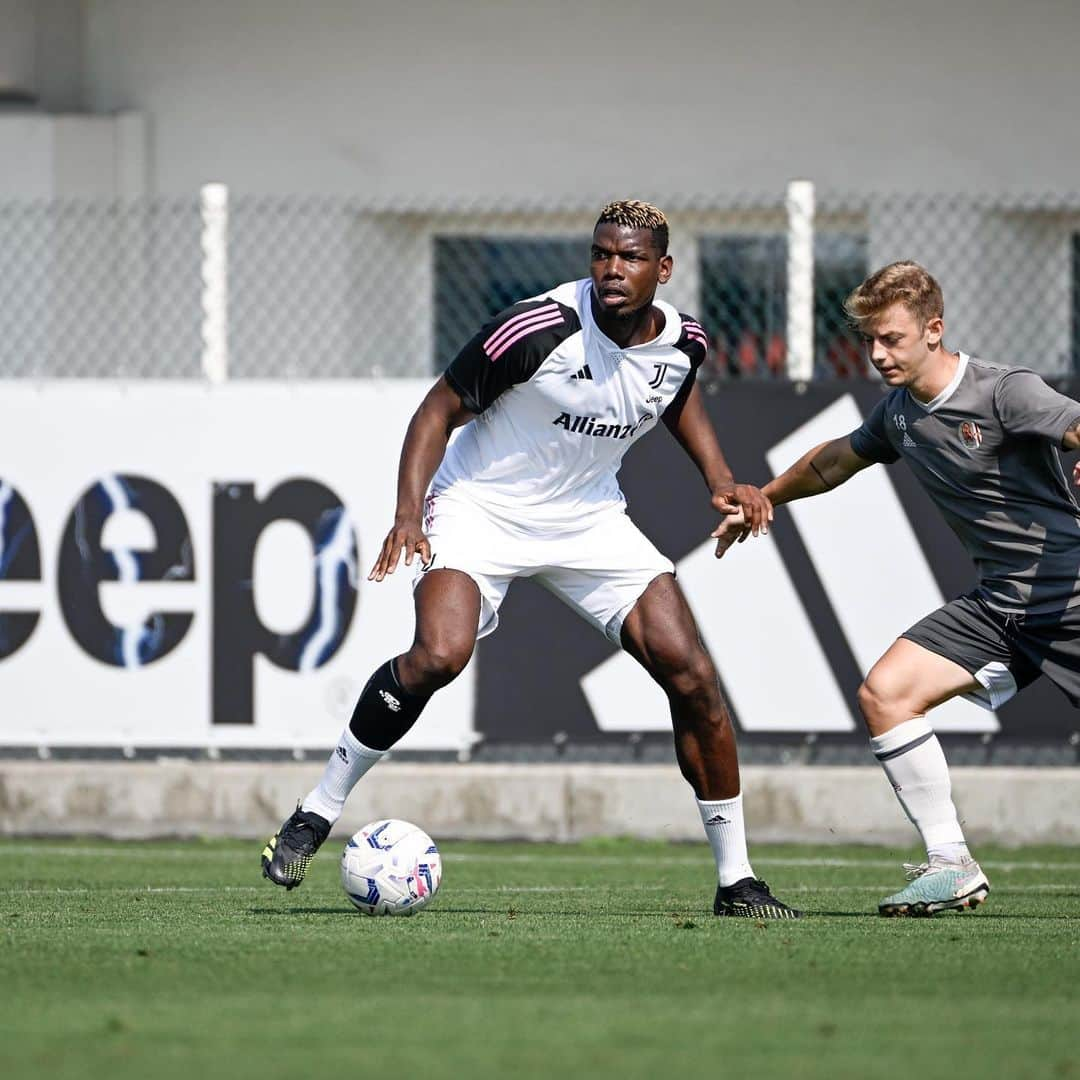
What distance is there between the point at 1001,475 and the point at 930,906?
1.28m

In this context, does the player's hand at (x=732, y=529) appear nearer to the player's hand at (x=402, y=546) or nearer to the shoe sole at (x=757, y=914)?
the player's hand at (x=402, y=546)

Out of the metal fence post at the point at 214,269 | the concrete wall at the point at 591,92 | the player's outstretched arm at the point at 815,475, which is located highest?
the concrete wall at the point at 591,92

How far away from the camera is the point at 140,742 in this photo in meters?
10.5

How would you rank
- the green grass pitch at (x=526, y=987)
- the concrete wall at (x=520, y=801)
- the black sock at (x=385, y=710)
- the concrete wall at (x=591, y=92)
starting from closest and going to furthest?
the green grass pitch at (x=526, y=987)
the black sock at (x=385, y=710)
the concrete wall at (x=520, y=801)
the concrete wall at (x=591, y=92)

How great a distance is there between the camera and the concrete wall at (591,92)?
41.5ft

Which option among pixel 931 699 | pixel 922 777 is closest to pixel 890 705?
pixel 931 699

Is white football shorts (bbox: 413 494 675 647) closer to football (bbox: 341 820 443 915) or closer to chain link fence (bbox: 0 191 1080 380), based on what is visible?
football (bbox: 341 820 443 915)

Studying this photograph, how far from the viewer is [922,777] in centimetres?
683

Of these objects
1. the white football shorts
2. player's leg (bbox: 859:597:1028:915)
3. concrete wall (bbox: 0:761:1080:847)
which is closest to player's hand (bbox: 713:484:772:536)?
the white football shorts

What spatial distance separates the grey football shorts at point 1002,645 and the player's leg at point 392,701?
1.37 meters

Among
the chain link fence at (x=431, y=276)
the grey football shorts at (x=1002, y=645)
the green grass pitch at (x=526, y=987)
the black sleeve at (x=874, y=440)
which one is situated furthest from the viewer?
the chain link fence at (x=431, y=276)

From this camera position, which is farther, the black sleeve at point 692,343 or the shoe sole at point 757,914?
the black sleeve at point 692,343

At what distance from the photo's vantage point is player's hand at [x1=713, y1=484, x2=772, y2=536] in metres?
6.88

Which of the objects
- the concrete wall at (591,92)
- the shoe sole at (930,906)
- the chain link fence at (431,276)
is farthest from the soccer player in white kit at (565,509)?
the concrete wall at (591,92)
